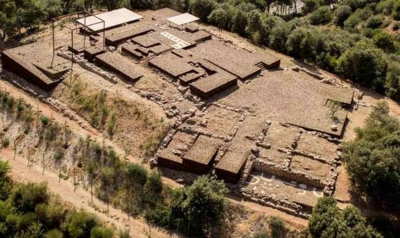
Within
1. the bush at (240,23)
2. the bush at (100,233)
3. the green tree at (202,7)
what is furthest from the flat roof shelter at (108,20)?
the bush at (100,233)

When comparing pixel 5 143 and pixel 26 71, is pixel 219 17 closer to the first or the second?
pixel 26 71

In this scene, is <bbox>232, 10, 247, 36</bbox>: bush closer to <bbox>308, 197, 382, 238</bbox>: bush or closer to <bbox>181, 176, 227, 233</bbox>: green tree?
<bbox>181, 176, 227, 233</bbox>: green tree

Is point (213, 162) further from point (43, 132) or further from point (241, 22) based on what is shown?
point (241, 22)

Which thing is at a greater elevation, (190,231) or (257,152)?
(257,152)

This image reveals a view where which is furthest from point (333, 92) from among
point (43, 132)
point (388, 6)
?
point (388, 6)

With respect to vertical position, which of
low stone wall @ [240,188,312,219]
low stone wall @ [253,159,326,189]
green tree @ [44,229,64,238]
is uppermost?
low stone wall @ [253,159,326,189]

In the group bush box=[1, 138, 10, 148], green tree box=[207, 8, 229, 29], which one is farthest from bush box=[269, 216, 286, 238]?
green tree box=[207, 8, 229, 29]
